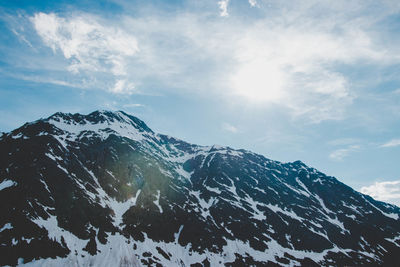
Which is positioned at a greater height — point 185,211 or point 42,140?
point 42,140

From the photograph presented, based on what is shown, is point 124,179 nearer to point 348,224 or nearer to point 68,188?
point 68,188

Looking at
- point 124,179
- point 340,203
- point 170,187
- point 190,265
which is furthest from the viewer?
point 340,203

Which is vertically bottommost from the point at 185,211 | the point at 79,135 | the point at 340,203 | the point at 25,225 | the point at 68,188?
the point at 25,225

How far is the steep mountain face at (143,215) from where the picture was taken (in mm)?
83625

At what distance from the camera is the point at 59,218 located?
89812 millimetres

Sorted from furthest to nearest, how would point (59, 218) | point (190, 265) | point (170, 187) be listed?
point (170, 187) < point (190, 265) < point (59, 218)

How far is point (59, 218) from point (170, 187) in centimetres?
7700

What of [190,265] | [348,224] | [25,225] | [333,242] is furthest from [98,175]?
[348,224]

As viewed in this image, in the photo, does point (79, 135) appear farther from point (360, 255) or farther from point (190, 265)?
point (360, 255)

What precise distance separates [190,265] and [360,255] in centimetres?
9463

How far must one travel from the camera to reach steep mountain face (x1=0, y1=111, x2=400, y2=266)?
274 ft

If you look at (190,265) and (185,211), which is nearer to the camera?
(190,265)

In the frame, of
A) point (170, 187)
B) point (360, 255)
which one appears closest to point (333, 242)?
point (360, 255)

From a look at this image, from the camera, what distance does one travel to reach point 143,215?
122 meters
